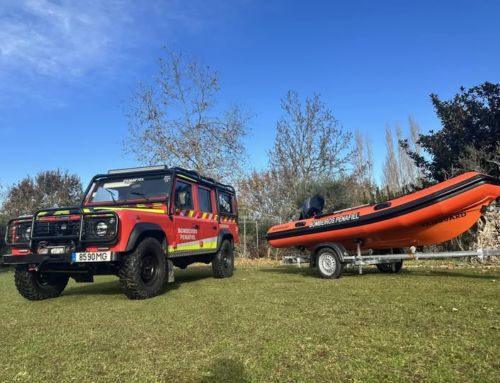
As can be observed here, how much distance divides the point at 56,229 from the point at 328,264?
196 inches

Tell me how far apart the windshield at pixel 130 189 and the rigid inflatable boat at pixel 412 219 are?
3136 mm


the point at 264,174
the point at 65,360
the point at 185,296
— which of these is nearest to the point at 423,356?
the point at 65,360

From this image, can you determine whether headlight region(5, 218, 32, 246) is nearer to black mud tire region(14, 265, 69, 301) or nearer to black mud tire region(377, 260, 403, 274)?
black mud tire region(14, 265, 69, 301)

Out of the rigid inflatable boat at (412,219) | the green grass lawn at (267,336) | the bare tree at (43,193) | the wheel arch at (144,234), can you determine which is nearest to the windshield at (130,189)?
the wheel arch at (144,234)

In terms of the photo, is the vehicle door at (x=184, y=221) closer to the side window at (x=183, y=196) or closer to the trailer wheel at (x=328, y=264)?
the side window at (x=183, y=196)

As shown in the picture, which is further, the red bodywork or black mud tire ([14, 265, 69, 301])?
black mud tire ([14, 265, 69, 301])

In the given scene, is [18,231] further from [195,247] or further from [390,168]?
[390,168]

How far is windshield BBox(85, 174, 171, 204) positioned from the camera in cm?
774

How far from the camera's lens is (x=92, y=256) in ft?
20.1

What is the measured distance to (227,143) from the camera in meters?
18.6

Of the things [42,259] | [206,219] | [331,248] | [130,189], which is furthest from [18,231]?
[331,248]

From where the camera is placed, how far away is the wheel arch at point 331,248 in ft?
26.9

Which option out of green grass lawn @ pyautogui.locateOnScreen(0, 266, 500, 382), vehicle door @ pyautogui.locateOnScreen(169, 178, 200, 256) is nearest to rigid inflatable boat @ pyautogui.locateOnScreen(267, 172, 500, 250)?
green grass lawn @ pyautogui.locateOnScreen(0, 266, 500, 382)

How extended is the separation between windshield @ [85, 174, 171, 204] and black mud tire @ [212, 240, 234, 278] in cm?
246
